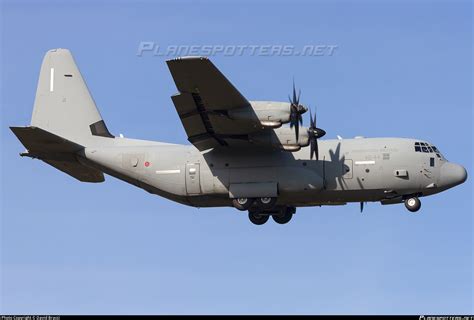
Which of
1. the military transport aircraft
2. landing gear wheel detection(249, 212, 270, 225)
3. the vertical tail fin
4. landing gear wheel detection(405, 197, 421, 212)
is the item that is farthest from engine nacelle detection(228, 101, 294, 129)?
the vertical tail fin

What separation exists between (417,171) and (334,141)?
303 cm

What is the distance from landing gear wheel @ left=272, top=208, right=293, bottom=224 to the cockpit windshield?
5.12 metres

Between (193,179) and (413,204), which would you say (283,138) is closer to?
(193,179)

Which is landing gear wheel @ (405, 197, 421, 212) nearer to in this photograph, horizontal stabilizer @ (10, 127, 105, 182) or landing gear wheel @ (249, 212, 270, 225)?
landing gear wheel @ (249, 212, 270, 225)

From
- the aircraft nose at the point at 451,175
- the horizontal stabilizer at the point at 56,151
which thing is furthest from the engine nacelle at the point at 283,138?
the horizontal stabilizer at the point at 56,151

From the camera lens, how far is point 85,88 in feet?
120

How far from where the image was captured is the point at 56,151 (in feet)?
112

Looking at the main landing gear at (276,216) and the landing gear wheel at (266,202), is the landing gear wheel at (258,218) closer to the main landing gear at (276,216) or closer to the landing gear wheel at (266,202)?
the main landing gear at (276,216)

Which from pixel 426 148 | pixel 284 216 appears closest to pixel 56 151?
pixel 284 216

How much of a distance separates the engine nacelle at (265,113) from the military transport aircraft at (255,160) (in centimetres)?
3

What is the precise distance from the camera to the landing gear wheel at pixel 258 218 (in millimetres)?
34094

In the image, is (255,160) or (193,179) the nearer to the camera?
(255,160)

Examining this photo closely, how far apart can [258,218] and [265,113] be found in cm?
510

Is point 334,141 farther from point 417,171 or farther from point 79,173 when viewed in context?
point 79,173
